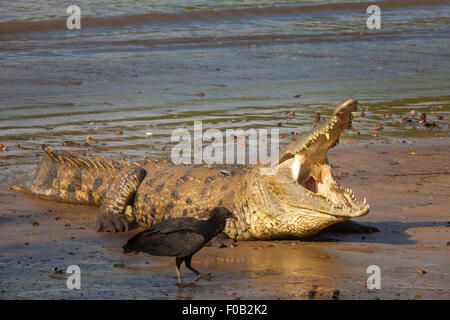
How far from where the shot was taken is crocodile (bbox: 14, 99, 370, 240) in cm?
588

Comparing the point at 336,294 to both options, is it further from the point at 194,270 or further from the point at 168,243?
the point at 168,243

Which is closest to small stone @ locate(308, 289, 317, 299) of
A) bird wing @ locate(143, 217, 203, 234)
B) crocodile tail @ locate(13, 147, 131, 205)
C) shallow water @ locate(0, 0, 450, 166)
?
bird wing @ locate(143, 217, 203, 234)

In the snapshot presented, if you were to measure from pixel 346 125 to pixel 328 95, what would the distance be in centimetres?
701

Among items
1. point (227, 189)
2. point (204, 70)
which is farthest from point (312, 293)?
point (204, 70)

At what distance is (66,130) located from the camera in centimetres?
994

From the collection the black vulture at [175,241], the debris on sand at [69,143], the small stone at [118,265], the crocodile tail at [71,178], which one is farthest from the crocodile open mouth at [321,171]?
the debris on sand at [69,143]

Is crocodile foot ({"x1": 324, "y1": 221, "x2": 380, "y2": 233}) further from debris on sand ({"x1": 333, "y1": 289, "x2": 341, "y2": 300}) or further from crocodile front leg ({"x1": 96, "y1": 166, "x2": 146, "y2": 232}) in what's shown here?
crocodile front leg ({"x1": 96, "y1": 166, "x2": 146, "y2": 232})

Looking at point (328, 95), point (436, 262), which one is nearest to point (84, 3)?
point (328, 95)

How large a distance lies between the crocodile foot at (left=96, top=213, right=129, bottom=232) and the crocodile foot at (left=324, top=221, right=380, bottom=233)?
183cm

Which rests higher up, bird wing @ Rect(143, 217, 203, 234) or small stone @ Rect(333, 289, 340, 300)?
bird wing @ Rect(143, 217, 203, 234)

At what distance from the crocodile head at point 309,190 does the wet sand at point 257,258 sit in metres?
0.22

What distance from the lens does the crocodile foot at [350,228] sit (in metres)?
6.45

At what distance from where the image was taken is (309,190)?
6117mm
